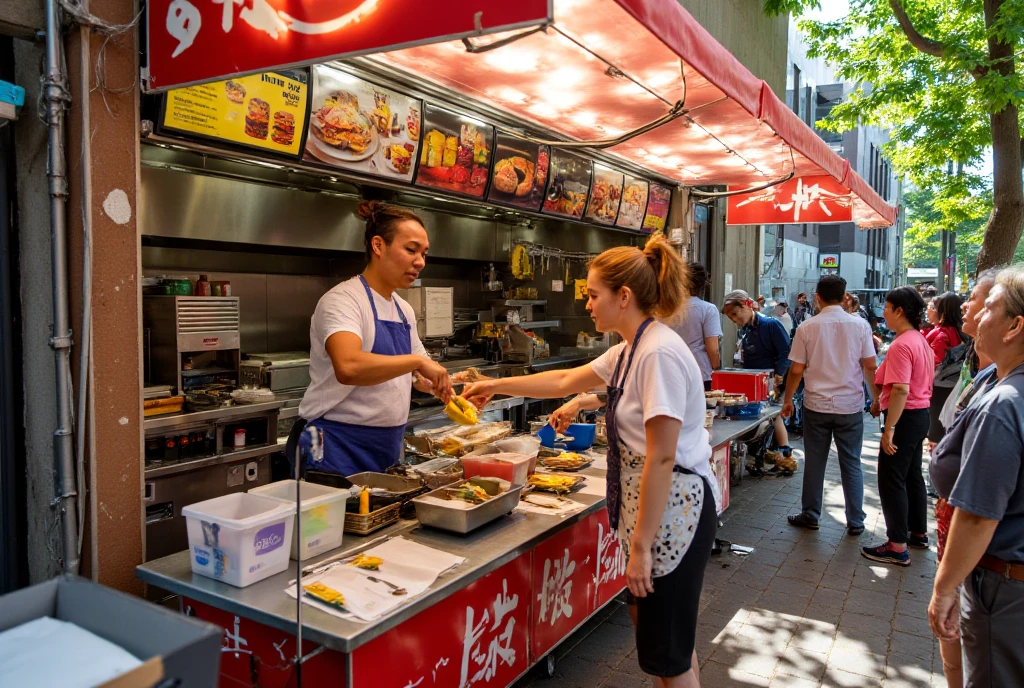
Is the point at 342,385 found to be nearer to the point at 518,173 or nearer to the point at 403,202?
the point at 518,173

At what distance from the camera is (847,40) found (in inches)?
487

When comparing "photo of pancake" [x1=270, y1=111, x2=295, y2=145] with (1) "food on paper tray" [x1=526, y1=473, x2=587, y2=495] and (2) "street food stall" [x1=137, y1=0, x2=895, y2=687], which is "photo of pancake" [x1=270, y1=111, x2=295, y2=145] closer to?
(2) "street food stall" [x1=137, y1=0, x2=895, y2=687]

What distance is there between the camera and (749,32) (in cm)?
1216

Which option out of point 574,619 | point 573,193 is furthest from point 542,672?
point 573,193

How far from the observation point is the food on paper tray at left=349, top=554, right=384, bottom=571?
8.14 ft

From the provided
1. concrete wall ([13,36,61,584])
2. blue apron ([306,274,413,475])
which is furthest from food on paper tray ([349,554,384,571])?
concrete wall ([13,36,61,584])

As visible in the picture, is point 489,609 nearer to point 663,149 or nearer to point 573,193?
point 663,149

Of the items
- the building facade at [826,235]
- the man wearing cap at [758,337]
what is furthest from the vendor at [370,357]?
the building facade at [826,235]

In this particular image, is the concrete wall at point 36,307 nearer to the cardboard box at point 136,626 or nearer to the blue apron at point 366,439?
the blue apron at point 366,439

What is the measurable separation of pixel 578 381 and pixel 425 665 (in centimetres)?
143

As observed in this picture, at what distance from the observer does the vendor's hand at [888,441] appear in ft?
17.5

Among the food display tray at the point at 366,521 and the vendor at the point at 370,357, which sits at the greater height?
the vendor at the point at 370,357

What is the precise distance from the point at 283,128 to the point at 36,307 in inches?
70.4

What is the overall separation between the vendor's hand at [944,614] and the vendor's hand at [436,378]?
2.12 metres
